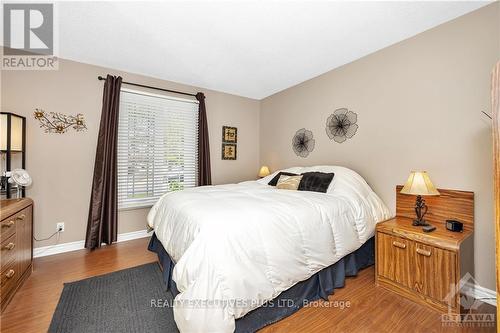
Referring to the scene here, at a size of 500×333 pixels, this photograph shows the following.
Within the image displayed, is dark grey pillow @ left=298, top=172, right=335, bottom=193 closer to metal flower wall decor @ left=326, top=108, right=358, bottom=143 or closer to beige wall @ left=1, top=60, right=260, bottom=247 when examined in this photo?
metal flower wall decor @ left=326, top=108, right=358, bottom=143

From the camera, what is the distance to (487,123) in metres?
1.81

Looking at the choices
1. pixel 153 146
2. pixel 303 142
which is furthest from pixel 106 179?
pixel 303 142

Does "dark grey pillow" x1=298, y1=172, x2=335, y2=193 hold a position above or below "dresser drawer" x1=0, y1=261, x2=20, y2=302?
above

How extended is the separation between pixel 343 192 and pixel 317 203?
1.78ft

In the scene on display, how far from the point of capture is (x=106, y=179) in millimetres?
2889

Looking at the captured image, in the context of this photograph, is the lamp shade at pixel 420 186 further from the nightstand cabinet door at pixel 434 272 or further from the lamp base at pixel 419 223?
the nightstand cabinet door at pixel 434 272

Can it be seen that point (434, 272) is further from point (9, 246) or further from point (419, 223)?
point (9, 246)

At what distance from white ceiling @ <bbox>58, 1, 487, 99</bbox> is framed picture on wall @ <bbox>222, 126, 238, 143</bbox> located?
114 cm

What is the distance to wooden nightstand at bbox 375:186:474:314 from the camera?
5.17 feet

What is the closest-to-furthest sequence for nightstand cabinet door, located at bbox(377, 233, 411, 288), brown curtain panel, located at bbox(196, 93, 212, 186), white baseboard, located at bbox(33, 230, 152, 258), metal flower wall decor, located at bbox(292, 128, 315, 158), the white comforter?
the white comforter, nightstand cabinet door, located at bbox(377, 233, 411, 288), white baseboard, located at bbox(33, 230, 152, 258), metal flower wall decor, located at bbox(292, 128, 315, 158), brown curtain panel, located at bbox(196, 93, 212, 186)

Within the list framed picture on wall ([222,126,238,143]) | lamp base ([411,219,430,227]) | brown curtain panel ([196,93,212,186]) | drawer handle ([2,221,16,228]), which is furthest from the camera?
framed picture on wall ([222,126,238,143])

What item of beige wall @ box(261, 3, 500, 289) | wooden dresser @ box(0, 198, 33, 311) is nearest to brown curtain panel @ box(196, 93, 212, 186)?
beige wall @ box(261, 3, 500, 289)

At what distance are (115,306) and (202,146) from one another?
245cm

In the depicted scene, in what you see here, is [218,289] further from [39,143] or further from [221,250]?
[39,143]
